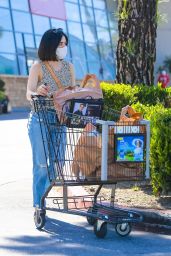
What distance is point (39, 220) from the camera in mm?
7230

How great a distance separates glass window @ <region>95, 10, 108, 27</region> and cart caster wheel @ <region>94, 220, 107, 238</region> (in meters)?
39.5

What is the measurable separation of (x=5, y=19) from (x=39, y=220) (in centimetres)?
3296

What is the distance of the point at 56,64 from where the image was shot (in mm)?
7617

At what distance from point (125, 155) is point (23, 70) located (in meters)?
33.0

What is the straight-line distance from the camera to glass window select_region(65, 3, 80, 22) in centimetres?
4367

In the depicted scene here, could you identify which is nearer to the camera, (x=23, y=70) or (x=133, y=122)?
(x=133, y=122)

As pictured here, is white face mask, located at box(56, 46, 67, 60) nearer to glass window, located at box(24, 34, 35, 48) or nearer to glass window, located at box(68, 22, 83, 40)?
glass window, located at box(24, 34, 35, 48)

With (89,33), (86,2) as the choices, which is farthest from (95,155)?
(86,2)

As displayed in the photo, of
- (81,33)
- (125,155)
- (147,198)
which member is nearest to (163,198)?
(147,198)

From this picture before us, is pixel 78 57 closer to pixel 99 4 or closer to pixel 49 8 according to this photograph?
pixel 49 8

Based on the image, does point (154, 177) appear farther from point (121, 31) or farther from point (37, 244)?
point (121, 31)

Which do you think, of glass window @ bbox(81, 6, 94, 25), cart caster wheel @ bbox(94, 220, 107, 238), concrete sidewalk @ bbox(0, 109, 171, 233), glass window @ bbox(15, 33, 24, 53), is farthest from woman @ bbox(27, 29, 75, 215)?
glass window @ bbox(81, 6, 94, 25)

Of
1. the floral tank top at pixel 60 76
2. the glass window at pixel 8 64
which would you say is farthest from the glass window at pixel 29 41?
the floral tank top at pixel 60 76

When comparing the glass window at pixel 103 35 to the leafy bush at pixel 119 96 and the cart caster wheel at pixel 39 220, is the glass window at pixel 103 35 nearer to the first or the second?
the leafy bush at pixel 119 96
